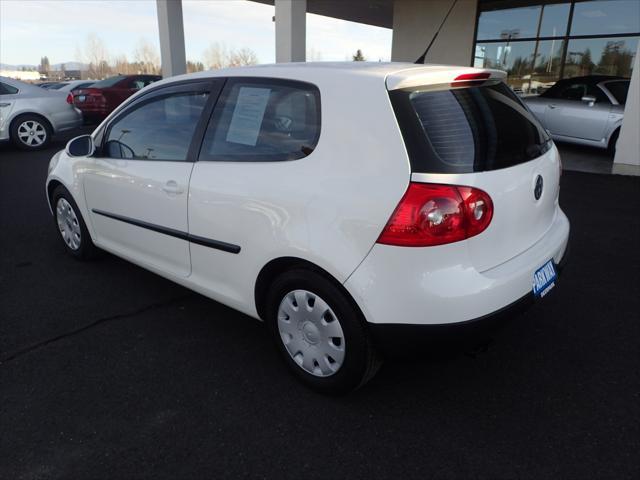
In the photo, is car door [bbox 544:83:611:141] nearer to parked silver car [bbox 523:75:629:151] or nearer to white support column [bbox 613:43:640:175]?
parked silver car [bbox 523:75:629:151]

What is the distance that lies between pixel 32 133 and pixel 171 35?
14.3ft

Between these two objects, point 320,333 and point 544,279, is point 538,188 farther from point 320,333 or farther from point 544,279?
point 320,333

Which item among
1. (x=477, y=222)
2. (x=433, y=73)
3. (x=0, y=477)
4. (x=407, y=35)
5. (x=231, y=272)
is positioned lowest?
(x=0, y=477)

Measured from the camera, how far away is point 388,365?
2748 mm

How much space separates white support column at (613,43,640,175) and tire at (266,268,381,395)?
278 inches

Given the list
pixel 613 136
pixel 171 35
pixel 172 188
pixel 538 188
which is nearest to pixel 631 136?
pixel 613 136

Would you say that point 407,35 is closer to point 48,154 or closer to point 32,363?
point 48,154

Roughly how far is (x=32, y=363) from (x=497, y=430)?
245 centimetres

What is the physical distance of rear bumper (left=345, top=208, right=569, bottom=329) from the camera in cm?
201

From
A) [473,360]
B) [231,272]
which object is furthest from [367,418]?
[231,272]

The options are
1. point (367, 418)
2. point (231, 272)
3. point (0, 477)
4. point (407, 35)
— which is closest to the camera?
point (0, 477)

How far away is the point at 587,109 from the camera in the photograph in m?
8.91

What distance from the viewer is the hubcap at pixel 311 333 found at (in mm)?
2303

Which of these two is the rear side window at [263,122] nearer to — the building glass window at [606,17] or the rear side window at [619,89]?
the rear side window at [619,89]
